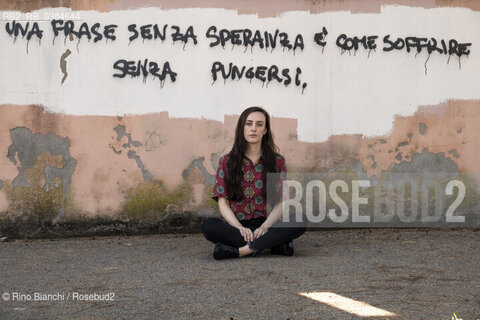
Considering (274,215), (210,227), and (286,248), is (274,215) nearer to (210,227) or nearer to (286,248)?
(286,248)

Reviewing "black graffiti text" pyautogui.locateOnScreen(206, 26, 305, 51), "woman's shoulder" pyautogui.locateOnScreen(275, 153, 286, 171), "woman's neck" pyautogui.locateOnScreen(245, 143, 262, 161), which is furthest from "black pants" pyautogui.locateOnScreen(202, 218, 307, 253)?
"black graffiti text" pyautogui.locateOnScreen(206, 26, 305, 51)

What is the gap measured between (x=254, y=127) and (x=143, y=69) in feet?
5.36

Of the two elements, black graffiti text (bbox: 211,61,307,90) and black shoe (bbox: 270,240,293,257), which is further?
black graffiti text (bbox: 211,61,307,90)

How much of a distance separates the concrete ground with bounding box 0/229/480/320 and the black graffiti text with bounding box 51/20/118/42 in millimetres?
1946

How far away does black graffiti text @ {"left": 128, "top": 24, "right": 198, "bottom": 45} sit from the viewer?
219 inches

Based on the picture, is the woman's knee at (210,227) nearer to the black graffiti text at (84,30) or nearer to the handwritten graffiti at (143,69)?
the handwritten graffiti at (143,69)

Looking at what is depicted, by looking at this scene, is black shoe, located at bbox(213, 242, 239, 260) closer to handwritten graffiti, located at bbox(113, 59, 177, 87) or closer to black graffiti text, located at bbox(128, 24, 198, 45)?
handwritten graffiti, located at bbox(113, 59, 177, 87)

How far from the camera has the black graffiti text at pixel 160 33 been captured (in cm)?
557

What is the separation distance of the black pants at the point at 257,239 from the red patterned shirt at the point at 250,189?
23cm

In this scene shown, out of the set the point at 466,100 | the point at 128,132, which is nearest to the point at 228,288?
the point at 128,132

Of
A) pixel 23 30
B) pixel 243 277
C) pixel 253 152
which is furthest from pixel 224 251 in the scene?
pixel 23 30

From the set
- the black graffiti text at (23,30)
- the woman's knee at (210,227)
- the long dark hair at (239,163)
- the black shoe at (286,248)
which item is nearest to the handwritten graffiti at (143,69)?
the black graffiti text at (23,30)

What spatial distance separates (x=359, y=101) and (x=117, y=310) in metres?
3.44

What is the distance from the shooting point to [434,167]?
18.6ft
